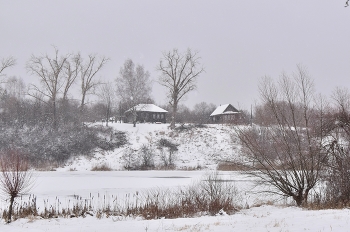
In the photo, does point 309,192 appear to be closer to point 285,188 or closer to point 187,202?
point 285,188

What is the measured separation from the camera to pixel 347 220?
8.23 meters

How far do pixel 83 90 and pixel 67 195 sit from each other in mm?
31282

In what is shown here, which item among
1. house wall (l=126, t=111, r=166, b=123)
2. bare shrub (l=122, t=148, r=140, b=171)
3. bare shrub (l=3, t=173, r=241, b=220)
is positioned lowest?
bare shrub (l=3, t=173, r=241, b=220)

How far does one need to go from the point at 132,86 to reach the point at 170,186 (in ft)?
91.1

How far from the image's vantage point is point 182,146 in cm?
4200

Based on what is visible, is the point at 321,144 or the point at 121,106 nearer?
the point at 321,144

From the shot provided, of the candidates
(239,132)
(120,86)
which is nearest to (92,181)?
(239,132)

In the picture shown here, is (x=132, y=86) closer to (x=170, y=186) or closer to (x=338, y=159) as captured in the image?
(x=170, y=186)

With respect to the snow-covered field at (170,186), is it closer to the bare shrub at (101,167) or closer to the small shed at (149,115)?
the bare shrub at (101,167)

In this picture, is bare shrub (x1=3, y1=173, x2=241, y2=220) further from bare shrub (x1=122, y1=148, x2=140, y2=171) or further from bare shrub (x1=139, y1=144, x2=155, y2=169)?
bare shrub (x1=139, y1=144, x2=155, y2=169)

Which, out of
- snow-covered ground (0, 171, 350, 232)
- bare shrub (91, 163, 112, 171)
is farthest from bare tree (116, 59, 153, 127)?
snow-covered ground (0, 171, 350, 232)

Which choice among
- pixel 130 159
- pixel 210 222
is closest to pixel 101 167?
pixel 130 159

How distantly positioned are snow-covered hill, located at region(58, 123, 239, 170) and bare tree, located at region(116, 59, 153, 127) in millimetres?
3471

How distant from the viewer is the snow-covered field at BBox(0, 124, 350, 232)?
8.88 metres
